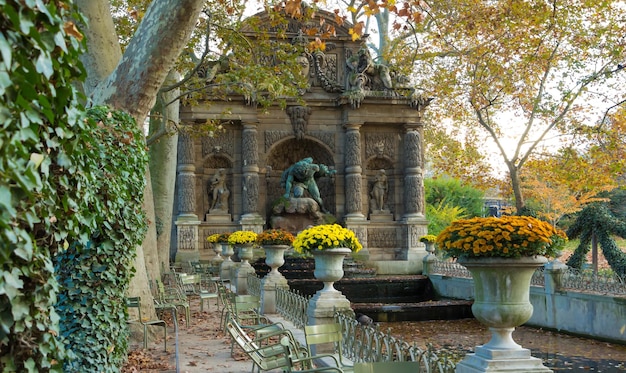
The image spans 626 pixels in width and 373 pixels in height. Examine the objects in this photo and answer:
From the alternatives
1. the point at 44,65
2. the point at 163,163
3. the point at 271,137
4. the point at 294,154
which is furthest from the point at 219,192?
the point at 44,65

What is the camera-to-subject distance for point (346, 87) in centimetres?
2472

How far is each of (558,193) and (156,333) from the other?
23133 mm

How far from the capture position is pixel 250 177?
2333 cm

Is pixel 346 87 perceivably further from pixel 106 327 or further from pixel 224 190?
pixel 106 327

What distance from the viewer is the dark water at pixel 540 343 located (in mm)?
10484

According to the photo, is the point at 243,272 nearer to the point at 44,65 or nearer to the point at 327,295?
the point at 327,295

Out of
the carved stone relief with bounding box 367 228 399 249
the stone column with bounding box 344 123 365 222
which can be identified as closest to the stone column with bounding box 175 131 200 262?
the stone column with bounding box 344 123 365 222

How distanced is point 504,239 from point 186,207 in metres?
18.8

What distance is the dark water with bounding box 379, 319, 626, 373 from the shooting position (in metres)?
10.5

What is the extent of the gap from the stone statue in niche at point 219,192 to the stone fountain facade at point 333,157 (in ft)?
0.13

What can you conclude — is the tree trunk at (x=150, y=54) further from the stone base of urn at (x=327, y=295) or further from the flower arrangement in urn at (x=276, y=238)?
the flower arrangement in urn at (x=276, y=238)

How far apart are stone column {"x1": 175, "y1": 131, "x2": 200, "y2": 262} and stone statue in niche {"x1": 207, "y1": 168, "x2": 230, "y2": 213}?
0.83 metres

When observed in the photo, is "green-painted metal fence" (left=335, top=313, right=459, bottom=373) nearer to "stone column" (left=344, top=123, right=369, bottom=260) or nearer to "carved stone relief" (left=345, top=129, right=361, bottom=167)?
"stone column" (left=344, top=123, right=369, bottom=260)

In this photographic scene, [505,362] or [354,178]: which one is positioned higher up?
[354,178]
